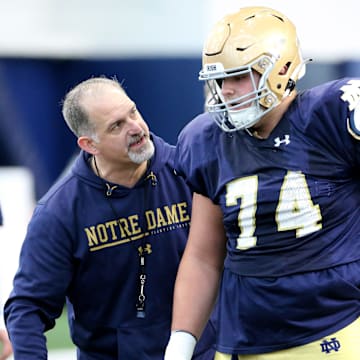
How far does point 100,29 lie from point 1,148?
1019mm

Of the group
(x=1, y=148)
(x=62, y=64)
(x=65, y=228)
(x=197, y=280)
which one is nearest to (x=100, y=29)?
(x=62, y=64)

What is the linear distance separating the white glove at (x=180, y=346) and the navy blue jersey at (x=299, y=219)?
0.62 feet

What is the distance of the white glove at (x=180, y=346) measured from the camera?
2369mm

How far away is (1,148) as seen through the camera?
5742 millimetres

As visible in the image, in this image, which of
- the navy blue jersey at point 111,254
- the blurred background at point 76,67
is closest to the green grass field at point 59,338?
the blurred background at point 76,67

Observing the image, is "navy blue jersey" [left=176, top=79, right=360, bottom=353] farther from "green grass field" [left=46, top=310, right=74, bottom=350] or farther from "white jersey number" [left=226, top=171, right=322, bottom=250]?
"green grass field" [left=46, top=310, right=74, bottom=350]

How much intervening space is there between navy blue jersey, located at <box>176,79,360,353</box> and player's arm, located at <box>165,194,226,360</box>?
0.15 m

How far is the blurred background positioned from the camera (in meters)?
5.76

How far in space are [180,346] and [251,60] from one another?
2.44 ft

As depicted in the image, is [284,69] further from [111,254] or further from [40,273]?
[40,273]

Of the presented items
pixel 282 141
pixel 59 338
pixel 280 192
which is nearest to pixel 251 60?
pixel 282 141

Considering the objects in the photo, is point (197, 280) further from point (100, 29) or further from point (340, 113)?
point (100, 29)

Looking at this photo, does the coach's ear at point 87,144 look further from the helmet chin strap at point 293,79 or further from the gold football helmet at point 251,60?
the helmet chin strap at point 293,79

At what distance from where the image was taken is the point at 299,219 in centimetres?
219
